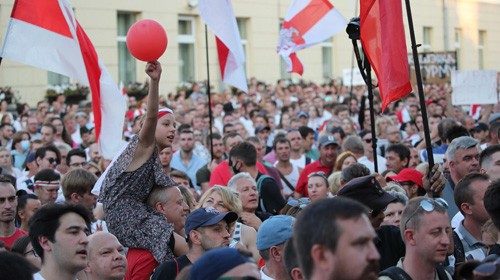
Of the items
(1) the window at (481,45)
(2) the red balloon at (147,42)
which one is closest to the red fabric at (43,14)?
(2) the red balloon at (147,42)

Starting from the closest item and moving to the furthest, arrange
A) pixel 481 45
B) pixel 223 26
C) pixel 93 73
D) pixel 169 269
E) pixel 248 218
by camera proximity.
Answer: pixel 169 269, pixel 248 218, pixel 93 73, pixel 223 26, pixel 481 45

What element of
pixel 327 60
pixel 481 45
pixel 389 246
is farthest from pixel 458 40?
pixel 389 246

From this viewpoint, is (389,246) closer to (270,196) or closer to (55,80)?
(270,196)

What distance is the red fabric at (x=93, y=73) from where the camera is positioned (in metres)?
9.92

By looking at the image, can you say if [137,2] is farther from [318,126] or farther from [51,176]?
[51,176]

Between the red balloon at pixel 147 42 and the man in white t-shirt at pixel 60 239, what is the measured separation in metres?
1.32

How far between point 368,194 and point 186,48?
24613 millimetres

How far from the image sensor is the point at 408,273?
6117 millimetres

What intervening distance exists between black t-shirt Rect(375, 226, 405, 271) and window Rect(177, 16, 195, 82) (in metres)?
24.2

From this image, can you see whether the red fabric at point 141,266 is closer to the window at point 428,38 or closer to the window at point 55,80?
the window at point 55,80

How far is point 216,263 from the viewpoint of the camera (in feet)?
14.3

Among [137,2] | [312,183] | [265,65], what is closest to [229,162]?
[312,183]

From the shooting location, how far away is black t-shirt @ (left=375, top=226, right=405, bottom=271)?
275 inches

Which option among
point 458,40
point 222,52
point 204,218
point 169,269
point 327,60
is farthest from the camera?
point 458,40
